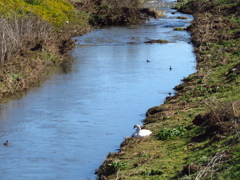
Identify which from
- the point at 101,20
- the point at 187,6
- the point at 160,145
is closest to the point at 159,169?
the point at 160,145

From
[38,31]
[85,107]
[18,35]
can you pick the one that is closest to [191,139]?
[85,107]

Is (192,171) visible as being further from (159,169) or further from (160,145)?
(160,145)

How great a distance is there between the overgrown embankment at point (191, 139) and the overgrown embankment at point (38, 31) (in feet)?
22.6

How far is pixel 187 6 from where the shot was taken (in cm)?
6209

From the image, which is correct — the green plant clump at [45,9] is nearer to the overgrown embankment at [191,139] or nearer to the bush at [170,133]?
the overgrown embankment at [191,139]

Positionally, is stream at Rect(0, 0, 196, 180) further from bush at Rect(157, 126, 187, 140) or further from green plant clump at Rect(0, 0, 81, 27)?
green plant clump at Rect(0, 0, 81, 27)

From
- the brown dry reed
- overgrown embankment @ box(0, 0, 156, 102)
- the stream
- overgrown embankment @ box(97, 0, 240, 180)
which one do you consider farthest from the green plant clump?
overgrown embankment @ box(97, 0, 240, 180)

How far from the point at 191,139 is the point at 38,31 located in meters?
17.3

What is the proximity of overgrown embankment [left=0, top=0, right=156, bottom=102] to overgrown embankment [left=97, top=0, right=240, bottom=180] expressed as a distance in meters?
6.88

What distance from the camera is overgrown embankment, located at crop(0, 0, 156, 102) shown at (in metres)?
23.6

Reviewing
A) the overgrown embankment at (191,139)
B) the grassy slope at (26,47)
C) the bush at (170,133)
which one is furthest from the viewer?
the grassy slope at (26,47)

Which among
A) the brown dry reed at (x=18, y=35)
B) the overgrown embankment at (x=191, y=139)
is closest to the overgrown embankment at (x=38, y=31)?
the brown dry reed at (x=18, y=35)

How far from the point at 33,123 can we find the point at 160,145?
5.57 metres

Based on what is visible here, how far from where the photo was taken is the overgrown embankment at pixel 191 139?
34.5 feet
